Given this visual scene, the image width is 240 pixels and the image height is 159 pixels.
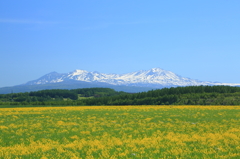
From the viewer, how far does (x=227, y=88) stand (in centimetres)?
9831

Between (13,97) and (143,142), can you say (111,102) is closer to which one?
(143,142)

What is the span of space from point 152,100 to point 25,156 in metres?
76.2

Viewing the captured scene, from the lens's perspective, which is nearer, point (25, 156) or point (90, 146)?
point (25, 156)

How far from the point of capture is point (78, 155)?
49.0 feet

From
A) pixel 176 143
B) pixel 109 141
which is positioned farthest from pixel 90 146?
pixel 176 143

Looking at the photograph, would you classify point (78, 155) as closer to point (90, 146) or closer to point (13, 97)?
point (90, 146)

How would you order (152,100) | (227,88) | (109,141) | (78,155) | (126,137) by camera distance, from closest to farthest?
(78,155)
(109,141)
(126,137)
(152,100)
(227,88)

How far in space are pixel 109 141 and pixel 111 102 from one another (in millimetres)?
83481

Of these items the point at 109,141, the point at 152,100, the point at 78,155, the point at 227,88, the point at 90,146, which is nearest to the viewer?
the point at 78,155

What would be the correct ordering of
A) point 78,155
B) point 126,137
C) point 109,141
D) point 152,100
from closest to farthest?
1. point 78,155
2. point 109,141
3. point 126,137
4. point 152,100

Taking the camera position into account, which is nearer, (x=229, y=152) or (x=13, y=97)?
(x=229, y=152)

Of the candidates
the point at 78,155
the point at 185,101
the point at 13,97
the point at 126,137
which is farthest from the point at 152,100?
the point at 13,97

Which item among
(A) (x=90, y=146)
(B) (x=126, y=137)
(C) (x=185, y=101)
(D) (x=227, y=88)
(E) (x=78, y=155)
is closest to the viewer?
(E) (x=78, y=155)

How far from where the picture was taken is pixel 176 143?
17.8 meters
